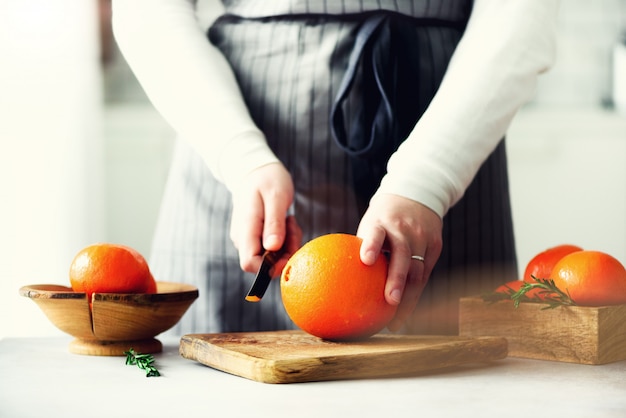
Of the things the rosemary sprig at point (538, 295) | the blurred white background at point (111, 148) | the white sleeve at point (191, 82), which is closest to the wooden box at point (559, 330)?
the rosemary sprig at point (538, 295)

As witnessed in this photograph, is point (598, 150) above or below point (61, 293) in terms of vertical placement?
above

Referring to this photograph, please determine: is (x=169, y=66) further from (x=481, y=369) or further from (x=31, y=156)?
(x=31, y=156)

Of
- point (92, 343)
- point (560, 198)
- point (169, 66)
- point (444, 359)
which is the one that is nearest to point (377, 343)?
point (444, 359)

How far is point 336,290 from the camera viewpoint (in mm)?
822

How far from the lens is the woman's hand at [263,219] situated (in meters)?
0.98

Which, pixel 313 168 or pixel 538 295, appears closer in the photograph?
pixel 538 295

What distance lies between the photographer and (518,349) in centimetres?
91

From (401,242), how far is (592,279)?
20 centimetres

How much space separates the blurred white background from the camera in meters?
2.09

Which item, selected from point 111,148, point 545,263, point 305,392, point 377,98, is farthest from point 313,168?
point 111,148

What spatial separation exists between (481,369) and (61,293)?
44 cm

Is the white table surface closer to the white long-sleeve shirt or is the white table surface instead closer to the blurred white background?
the white long-sleeve shirt

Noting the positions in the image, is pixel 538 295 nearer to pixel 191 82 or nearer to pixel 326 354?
pixel 326 354

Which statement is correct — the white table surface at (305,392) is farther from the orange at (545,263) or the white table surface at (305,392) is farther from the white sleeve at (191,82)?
the white sleeve at (191,82)
